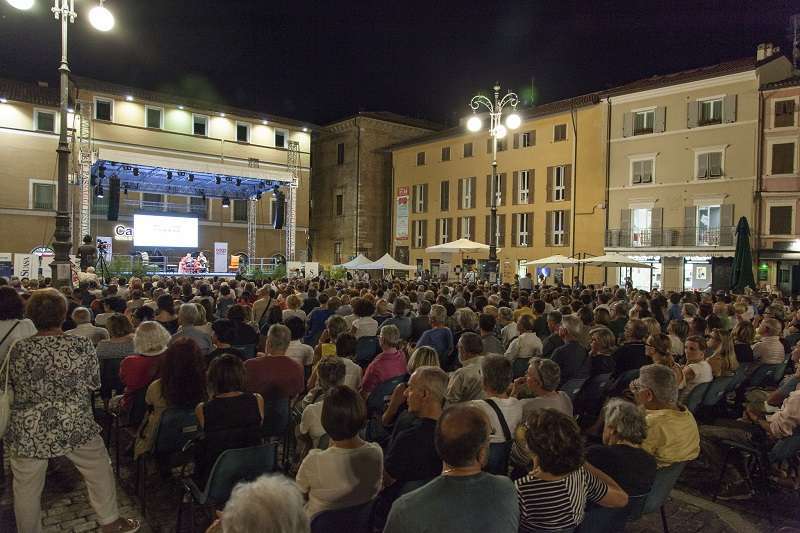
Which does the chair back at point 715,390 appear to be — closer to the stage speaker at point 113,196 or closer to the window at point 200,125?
the stage speaker at point 113,196

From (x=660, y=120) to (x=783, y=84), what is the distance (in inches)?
214

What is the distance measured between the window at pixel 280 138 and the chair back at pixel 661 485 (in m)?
38.8

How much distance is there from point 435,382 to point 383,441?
5.12ft

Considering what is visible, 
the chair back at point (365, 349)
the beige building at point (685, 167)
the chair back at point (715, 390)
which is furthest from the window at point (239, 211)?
the chair back at point (715, 390)

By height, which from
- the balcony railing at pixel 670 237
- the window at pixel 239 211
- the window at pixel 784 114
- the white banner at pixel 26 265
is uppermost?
the window at pixel 784 114

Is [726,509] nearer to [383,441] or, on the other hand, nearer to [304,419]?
[383,441]

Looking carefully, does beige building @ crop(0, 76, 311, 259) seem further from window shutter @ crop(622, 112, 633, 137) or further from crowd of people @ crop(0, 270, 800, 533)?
crowd of people @ crop(0, 270, 800, 533)

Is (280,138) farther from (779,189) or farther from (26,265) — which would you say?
(779,189)

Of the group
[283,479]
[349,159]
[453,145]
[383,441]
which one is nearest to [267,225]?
[349,159]

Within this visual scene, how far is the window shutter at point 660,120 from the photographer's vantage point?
93.5 feet

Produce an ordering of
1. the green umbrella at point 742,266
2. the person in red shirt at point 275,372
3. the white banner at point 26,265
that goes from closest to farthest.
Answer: the person in red shirt at point 275,372 → the green umbrella at point 742,266 → the white banner at point 26,265

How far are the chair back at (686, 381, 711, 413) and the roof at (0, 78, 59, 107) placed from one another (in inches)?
1438

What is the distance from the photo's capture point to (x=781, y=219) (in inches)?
985

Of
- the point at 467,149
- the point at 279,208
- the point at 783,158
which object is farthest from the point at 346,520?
the point at 467,149
